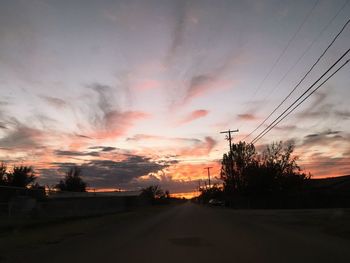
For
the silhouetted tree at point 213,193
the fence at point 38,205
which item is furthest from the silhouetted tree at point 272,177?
the silhouetted tree at point 213,193

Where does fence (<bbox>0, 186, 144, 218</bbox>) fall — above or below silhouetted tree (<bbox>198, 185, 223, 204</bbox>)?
below

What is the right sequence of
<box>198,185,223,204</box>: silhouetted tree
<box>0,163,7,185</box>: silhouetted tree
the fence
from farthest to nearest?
<box>198,185,223,204</box>: silhouetted tree → <box>0,163,7,185</box>: silhouetted tree → the fence

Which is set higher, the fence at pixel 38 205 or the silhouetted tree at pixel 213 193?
the silhouetted tree at pixel 213 193

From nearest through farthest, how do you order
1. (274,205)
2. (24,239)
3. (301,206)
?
(24,239)
(301,206)
(274,205)

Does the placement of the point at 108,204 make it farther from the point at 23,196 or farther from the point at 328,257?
the point at 328,257

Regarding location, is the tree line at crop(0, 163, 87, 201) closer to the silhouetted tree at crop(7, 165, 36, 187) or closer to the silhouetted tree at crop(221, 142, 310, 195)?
the silhouetted tree at crop(7, 165, 36, 187)

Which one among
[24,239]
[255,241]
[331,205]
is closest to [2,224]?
[24,239]

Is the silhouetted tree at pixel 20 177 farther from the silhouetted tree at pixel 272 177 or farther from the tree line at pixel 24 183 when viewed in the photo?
the silhouetted tree at pixel 272 177

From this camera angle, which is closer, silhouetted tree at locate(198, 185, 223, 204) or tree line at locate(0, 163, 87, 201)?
tree line at locate(0, 163, 87, 201)

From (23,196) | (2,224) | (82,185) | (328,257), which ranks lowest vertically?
(328,257)

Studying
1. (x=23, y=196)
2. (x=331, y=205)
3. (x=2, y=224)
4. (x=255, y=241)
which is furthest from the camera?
(x=331, y=205)

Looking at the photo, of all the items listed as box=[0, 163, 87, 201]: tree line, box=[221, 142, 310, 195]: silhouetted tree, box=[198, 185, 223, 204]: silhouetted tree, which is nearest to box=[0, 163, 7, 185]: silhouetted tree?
box=[0, 163, 87, 201]: tree line

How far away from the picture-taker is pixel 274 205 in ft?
199

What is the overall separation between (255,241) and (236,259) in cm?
475
